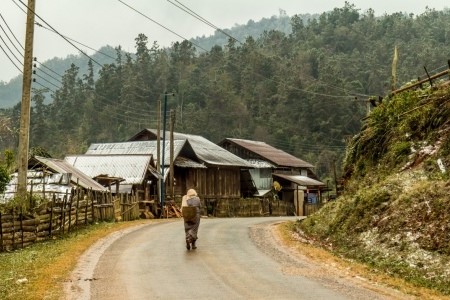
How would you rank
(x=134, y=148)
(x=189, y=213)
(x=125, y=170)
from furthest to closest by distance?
(x=134, y=148)
(x=125, y=170)
(x=189, y=213)

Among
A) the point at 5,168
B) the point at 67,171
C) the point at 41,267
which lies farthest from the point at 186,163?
the point at 41,267

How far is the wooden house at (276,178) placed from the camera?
64.0 metres

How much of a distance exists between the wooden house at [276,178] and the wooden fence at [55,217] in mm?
31061

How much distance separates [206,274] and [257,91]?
9501 cm

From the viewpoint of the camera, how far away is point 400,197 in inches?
695

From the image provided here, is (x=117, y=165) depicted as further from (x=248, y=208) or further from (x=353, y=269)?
(x=353, y=269)

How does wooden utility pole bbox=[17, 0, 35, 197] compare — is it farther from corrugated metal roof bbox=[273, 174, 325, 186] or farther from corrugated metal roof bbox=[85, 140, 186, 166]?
corrugated metal roof bbox=[273, 174, 325, 186]

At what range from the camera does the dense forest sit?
95.4 meters

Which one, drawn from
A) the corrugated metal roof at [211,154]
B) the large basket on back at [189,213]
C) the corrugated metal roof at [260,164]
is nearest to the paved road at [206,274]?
the large basket on back at [189,213]

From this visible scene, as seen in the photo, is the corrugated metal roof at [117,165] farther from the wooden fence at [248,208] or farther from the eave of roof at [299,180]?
the eave of roof at [299,180]

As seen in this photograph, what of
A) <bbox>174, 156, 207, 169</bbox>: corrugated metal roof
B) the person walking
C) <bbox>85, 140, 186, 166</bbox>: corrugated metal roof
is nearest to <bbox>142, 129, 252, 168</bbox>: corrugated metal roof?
<bbox>174, 156, 207, 169</bbox>: corrugated metal roof

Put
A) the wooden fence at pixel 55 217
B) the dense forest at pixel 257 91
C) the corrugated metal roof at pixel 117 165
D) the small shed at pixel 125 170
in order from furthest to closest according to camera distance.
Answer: the dense forest at pixel 257 91, the corrugated metal roof at pixel 117 165, the small shed at pixel 125 170, the wooden fence at pixel 55 217

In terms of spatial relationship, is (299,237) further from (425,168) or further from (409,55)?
(409,55)

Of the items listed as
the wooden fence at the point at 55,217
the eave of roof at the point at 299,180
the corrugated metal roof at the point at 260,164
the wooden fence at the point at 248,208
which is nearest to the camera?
the wooden fence at the point at 55,217
